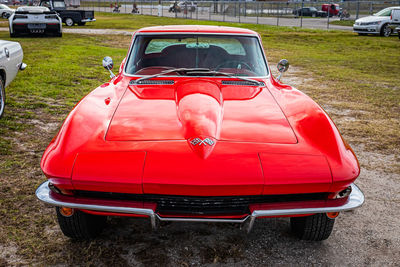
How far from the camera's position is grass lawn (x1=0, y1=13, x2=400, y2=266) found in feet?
9.14

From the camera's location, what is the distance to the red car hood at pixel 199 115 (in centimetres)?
252

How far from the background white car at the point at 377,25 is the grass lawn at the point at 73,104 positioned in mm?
3304

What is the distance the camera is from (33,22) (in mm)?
16016

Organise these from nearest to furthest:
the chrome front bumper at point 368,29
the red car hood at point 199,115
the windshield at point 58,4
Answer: the red car hood at point 199,115, the chrome front bumper at point 368,29, the windshield at point 58,4

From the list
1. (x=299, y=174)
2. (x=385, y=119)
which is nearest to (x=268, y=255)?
(x=299, y=174)

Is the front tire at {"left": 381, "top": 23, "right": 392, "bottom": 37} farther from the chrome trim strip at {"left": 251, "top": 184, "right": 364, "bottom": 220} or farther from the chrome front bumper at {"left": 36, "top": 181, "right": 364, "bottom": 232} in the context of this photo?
the chrome front bumper at {"left": 36, "top": 181, "right": 364, "bottom": 232}

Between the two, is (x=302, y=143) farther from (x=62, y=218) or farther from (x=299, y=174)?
(x=62, y=218)

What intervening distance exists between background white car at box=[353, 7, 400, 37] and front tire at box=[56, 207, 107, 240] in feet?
63.0

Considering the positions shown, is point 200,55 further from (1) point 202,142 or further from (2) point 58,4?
(2) point 58,4

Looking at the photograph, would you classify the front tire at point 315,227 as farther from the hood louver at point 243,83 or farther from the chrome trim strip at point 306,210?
the hood louver at point 243,83

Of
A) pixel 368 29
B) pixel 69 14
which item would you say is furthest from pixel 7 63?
pixel 69 14

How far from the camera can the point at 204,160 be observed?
7.41ft

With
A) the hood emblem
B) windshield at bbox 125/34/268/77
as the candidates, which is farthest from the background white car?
the hood emblem

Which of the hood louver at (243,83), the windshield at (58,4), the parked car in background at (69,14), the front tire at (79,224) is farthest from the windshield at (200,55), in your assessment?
the windshield at (58,4)
